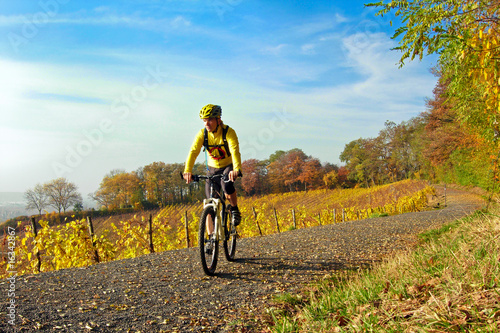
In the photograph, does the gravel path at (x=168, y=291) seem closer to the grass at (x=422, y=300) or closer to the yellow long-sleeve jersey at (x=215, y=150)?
the grass at (x=422, y=300)

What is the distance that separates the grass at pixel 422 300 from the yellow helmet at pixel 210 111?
2830 mm

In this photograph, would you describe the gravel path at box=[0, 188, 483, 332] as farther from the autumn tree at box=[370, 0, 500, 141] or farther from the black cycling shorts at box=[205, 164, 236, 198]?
the autumn tree at box=[370, 0, 500, 141]

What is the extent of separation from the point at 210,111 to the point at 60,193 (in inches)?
1801

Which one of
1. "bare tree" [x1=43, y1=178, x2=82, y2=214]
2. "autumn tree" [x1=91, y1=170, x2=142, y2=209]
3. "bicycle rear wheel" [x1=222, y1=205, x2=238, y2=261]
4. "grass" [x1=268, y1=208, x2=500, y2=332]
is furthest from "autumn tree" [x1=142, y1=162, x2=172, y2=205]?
"grass" [x1=268, y1=208, x2=500, y2=332]

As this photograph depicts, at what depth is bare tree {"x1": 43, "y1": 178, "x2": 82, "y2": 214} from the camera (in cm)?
4216

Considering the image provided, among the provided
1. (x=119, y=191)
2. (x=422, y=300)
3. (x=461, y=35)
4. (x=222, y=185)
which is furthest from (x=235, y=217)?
(x=119, y=191)

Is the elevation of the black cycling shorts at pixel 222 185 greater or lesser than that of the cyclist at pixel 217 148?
lesser

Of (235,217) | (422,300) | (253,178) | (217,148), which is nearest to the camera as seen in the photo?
(422,300)

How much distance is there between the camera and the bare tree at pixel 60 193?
42.2 meters

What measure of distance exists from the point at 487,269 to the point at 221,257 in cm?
445

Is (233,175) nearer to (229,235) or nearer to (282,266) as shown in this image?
(229,235)

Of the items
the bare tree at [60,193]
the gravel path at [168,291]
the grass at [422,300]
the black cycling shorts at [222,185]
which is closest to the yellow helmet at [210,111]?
the black cycling shorts at [222,185]

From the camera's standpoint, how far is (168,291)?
4.14 metres

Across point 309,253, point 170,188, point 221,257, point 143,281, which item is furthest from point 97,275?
point 170,188
